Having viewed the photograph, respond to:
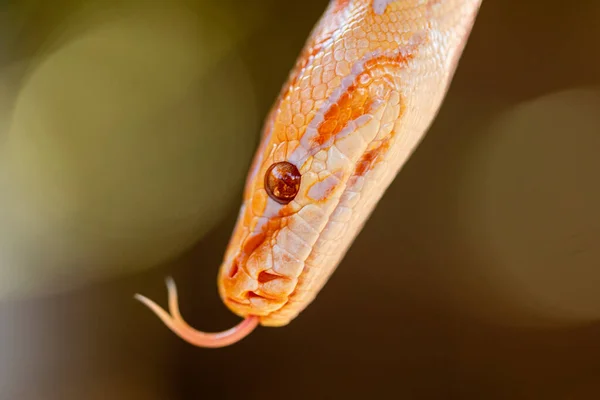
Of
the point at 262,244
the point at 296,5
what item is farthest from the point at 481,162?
the point at 262,244

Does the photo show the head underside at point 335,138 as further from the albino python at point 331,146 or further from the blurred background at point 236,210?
the blurred background at point 236,210

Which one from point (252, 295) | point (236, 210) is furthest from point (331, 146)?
point (236, 210)

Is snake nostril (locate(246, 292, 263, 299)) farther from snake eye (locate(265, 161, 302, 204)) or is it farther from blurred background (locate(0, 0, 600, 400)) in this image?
blurred background (locate(0, 0, 600, 400))

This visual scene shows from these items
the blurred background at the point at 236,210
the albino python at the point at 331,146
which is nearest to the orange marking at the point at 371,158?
the albino python at the point at 331,146

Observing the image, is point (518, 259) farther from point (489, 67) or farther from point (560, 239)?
point (489, 67)

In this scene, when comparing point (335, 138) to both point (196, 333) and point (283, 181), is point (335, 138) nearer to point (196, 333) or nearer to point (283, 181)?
point (283, 181)

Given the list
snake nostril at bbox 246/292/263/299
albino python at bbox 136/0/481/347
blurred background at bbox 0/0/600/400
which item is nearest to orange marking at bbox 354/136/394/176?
albino python at bbox 136/0/481/347
